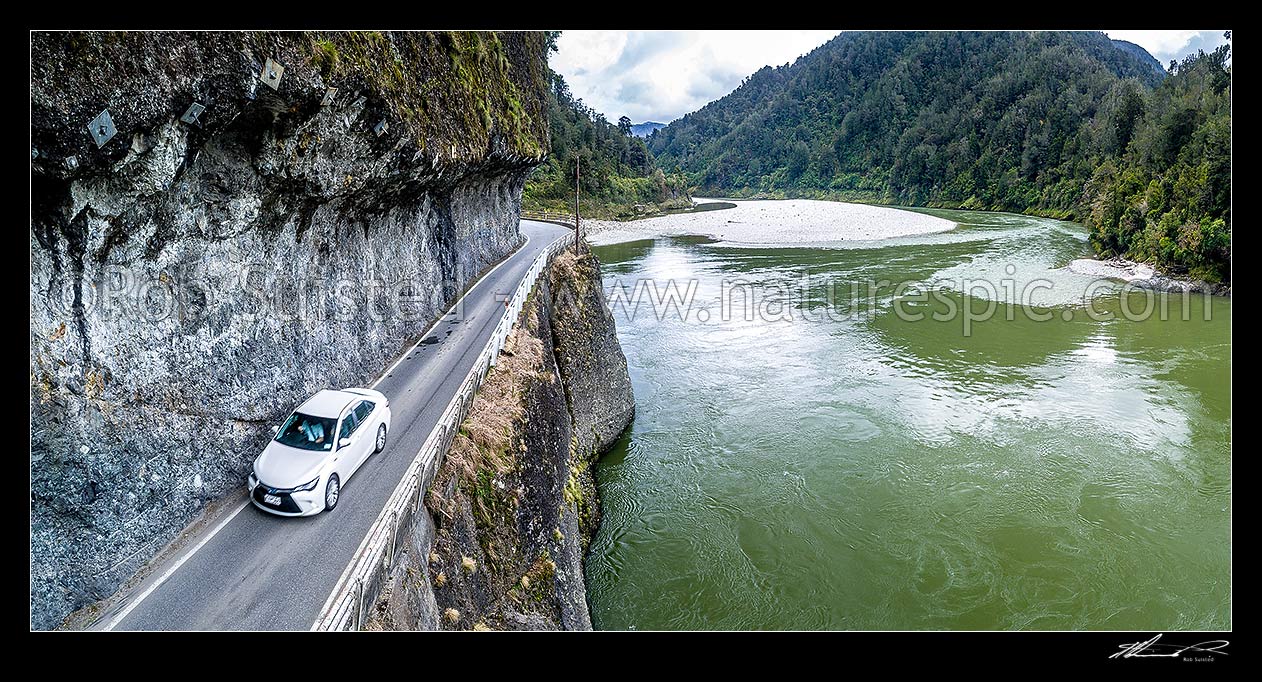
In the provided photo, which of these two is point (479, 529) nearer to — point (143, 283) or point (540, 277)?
point (143, 283)

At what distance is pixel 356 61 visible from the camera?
1156 centimetres

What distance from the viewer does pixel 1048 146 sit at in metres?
110

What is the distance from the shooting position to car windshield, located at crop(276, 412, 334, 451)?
11.1 m

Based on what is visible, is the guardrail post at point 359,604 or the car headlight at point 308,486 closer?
the guardrail post at point 359,604

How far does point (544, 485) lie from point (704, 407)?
11.7 meters

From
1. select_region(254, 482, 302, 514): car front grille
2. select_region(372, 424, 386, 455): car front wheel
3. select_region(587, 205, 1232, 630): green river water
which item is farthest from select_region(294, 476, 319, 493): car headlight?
select_region(587, 205, 1232, 630): green river water

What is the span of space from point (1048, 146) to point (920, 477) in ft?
382

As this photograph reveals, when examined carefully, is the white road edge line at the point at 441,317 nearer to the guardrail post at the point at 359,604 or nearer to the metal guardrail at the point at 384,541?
the metal guardrail at the point at 384,541

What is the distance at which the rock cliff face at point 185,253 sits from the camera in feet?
25.4

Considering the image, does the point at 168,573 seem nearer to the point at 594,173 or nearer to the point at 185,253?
the point at 185,253

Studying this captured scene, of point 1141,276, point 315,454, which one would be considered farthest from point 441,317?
point 1141,276
